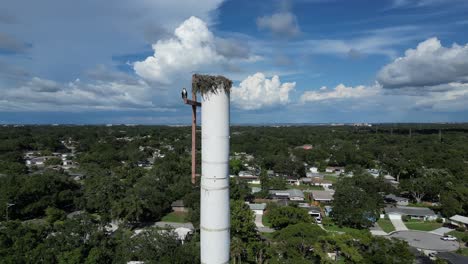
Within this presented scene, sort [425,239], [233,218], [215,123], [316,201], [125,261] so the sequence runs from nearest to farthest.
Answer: [215,123], [125,261], [233,218], [425,239], [316,201]

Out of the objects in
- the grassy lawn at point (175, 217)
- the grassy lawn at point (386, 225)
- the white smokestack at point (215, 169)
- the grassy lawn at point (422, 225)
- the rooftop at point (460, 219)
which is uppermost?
the white smokestack at point (215, 169)

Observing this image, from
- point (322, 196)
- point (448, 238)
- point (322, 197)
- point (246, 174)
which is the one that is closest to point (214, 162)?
point (448, 238)

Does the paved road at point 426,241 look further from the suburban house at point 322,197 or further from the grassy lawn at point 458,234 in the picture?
the suburban house at point 322,197

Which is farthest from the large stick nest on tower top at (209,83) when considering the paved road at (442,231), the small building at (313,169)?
the small building at (313,169)

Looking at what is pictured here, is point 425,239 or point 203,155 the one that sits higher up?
point 203,155

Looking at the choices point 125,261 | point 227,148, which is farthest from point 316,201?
point 227,148

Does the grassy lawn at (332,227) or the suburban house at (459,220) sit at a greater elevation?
the suburban house at (459,220)

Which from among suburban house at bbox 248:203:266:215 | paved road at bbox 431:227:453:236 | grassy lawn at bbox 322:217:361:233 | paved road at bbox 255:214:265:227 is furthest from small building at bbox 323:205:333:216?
paved road at bbox 431:227:453:236

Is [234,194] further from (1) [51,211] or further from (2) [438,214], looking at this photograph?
(2) [438,214]
